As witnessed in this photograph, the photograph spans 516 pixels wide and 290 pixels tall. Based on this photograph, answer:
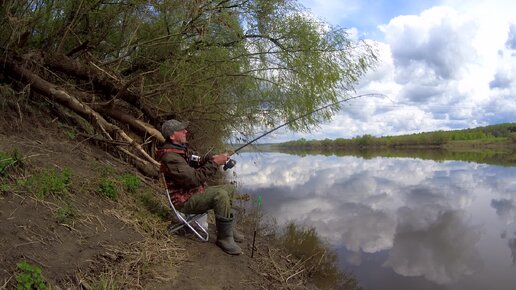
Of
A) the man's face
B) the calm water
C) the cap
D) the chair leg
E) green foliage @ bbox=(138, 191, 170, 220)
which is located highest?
the cap

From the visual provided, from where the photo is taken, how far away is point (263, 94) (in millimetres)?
9258

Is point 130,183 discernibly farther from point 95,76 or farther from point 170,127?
point 95,76

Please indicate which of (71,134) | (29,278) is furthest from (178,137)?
(71,134)

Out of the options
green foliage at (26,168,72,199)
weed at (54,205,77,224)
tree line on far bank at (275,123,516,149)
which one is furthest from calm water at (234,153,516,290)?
tree line on far bank at (275,123,516,149)

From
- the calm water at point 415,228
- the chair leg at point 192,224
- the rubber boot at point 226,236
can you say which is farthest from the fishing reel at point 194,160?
the calm water at point 415,228

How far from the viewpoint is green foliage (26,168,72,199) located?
4.22 metres

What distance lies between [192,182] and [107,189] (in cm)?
130

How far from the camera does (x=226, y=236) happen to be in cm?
510

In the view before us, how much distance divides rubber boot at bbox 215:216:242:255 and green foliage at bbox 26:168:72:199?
185 cm

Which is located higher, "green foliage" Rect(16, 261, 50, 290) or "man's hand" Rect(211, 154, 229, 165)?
"man's hand" Rect(211, 154, 229, 165)

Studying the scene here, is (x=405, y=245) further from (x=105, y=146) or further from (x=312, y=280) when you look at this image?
(x=105, y=146)

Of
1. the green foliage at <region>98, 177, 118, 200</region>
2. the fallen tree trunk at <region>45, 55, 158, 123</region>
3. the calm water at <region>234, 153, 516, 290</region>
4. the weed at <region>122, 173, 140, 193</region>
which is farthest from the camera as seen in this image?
the fallen tree trunk at <region>45, 55, 158, 123</region>

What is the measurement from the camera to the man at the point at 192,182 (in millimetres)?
4945

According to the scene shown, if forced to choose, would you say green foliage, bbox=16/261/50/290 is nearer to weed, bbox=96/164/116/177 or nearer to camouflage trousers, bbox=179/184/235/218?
camouflage trousers, bbox=179/184/235/218
